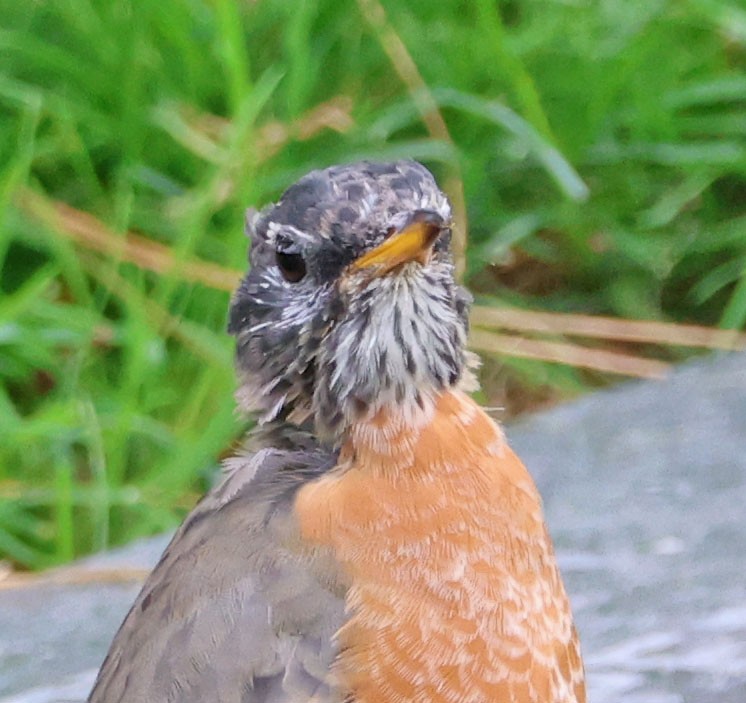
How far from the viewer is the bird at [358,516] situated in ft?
5.69

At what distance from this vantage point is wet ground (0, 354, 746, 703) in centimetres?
250

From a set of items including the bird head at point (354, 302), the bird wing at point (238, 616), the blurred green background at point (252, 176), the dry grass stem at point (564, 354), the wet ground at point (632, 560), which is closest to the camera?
the bird wing at point (238, 616)

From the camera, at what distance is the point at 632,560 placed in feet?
9.38

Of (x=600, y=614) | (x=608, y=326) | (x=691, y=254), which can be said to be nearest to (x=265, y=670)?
(x=600, y=614)

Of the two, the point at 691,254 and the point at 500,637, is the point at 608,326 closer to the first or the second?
the point at 691,254

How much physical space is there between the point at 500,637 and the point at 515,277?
230 centimetres

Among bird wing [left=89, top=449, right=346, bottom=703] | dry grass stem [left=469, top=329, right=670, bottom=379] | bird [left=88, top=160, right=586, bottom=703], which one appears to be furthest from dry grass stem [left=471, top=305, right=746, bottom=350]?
bird wing [left=89, top=449, right=346, bottom=703]

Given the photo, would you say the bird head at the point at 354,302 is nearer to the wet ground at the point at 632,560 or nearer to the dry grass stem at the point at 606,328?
the wet ground at the point at 632,560

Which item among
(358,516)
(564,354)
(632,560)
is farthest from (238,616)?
(564,354)

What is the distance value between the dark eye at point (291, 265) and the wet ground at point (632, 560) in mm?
947

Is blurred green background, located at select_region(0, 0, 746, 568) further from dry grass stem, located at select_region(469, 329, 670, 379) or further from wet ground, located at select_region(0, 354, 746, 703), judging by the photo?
wet ground, located at select_region(0, 354, 746, 703)

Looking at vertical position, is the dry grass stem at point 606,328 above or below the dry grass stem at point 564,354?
above

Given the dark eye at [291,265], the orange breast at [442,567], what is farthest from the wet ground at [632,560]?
the dark eye at [291,265]

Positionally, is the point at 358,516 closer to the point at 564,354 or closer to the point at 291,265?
the point at 291,265
